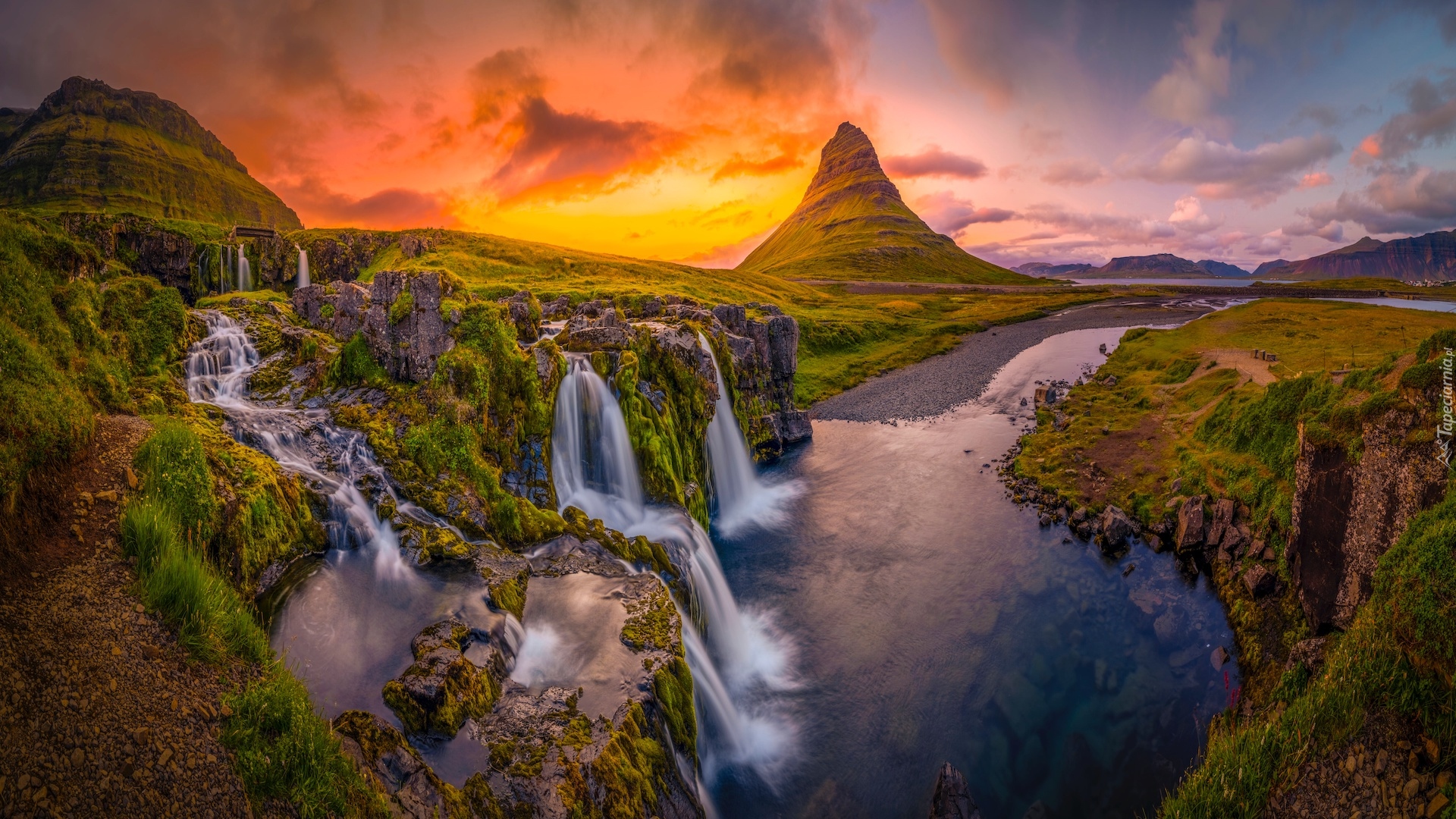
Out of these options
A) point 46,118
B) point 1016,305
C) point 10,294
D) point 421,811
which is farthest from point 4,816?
point 46,118

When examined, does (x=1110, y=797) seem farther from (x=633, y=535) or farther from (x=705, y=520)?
(x=705, y=520)

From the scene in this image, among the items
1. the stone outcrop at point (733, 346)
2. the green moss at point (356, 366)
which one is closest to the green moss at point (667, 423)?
the stone outcrop at point (733, 346)

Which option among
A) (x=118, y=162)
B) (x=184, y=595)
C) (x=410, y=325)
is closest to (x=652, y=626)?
(x=184, y=595)

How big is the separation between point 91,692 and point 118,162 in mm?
232916

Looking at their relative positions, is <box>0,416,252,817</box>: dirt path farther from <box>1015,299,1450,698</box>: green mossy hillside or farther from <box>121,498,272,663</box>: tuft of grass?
<box>1015,299,1450,698</box>: green mossy hillside

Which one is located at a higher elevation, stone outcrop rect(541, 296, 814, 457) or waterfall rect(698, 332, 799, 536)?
stone outcrop rect(541, 296, 814, 457)

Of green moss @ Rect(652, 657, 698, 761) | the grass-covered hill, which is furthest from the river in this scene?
the grass-covered hill

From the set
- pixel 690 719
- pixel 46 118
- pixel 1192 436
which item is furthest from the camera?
pixel 46 118

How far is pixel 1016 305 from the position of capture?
5950 inches

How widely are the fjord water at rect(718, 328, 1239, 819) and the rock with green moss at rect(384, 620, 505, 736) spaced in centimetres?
784

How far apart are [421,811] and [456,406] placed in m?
14.6

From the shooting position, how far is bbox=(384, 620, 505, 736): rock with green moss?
10.9m

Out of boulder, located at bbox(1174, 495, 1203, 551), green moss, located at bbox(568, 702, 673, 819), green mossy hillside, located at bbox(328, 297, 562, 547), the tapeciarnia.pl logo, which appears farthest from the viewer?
boulder, located at bbox(1174, 495, 1203, 551)

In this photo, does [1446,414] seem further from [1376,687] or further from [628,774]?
[628,774]
